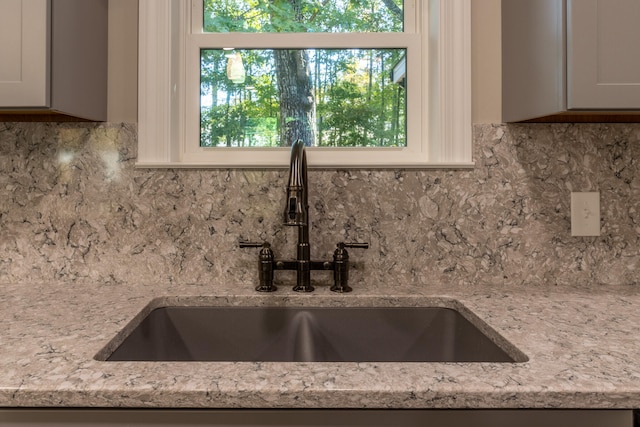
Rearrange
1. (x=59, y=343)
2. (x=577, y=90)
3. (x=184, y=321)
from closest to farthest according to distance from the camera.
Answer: (x=59, y=343) → (x=577, y=90) → (x=184, y=321)

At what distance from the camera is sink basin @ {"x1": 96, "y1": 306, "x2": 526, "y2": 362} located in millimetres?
1087

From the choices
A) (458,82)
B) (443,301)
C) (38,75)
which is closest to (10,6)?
(38,75)

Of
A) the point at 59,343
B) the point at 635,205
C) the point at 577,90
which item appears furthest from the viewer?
the point at 635,205

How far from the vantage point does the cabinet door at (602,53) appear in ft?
3.13

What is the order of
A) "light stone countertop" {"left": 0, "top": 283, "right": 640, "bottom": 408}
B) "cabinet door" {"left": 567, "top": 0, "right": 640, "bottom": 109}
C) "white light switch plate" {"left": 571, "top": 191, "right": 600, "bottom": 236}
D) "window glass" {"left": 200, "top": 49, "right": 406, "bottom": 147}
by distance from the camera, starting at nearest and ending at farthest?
"light stone countertop" {"left": 0, "top": 283, "right": 640, "bottom": 408} < "cabinet door" {"left": 567, "top": 0, "right": 640, "bottom": 109} < "white light switch plate" {"left": 571, "top": 191, "right": 600, "bottom": 236} < "window glass" {"left": 200, "top": 49, "right": 406, "bottom": 147}

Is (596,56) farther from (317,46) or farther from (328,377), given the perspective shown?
(328,377)

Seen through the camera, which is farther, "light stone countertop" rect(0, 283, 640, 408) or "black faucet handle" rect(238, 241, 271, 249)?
"black faucet handle" rect(238, 241, 271, 249)

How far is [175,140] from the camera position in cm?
132

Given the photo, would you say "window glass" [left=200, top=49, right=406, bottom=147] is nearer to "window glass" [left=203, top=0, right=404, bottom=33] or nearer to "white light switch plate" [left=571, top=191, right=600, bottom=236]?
"window glass" [left=203, top=0, right=404, bottom=33]

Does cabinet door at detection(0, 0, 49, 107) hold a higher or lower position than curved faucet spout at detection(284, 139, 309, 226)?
higher

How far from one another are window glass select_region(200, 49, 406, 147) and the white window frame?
0.03 m

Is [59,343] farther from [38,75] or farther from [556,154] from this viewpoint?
[556,154]

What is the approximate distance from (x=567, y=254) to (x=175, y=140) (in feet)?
3.86

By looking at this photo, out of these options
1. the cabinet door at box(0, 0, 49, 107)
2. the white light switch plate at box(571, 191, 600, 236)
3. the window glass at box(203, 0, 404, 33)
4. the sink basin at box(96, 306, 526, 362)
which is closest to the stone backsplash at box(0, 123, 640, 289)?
the white light switch plate at box(571, 191, 600, 236)
